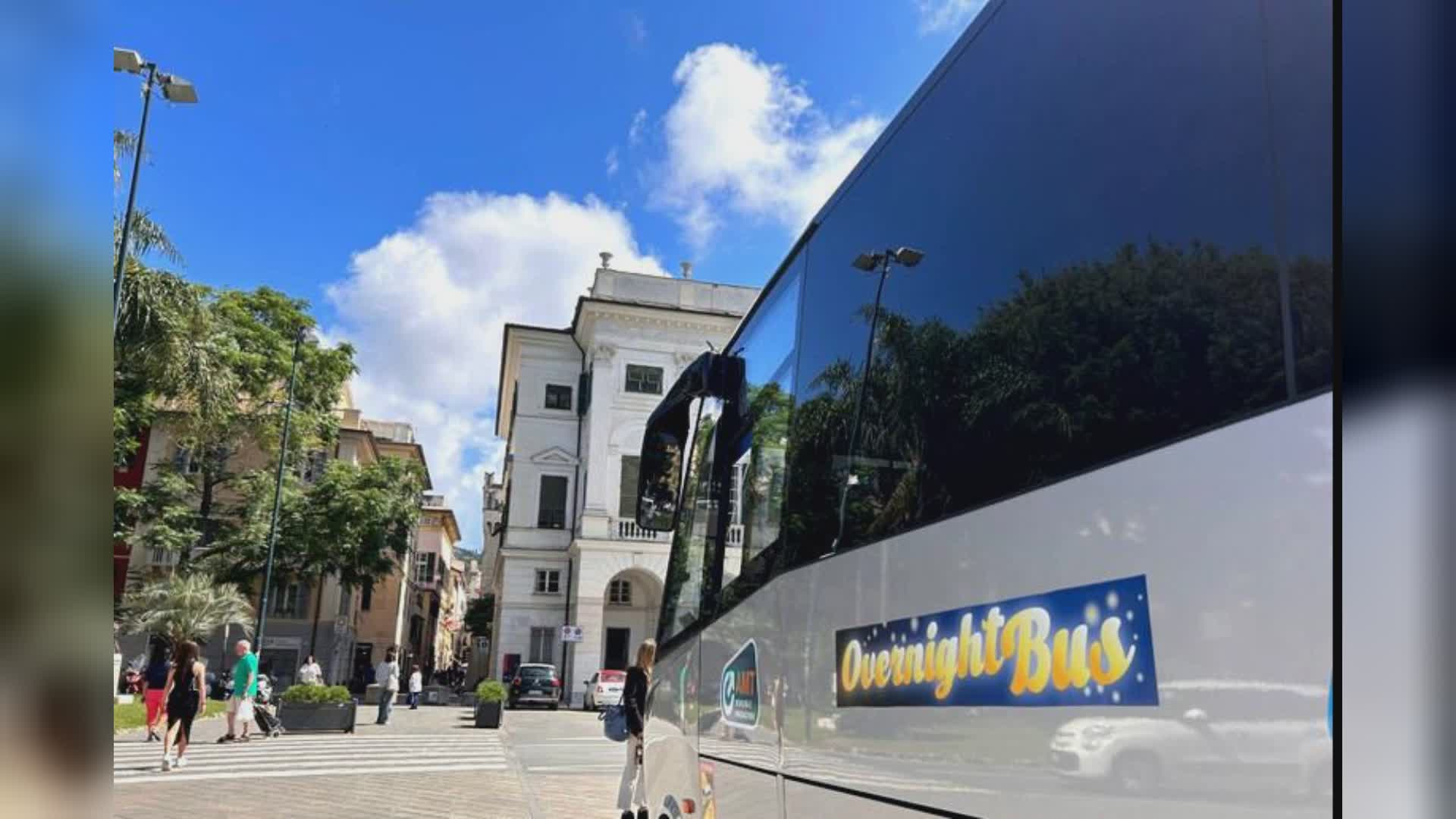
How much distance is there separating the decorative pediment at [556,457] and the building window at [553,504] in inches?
24.8

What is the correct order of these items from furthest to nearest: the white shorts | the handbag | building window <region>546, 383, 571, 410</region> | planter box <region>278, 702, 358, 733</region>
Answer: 1. building window <region>546, 383, 571, 410</region>
2. planter box <region>278, 702, 358, 733</region>
3. the white shorts
4. the handbag

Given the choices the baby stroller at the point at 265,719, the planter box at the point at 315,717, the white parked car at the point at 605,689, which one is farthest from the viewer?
the white parked car at the point at 605,689

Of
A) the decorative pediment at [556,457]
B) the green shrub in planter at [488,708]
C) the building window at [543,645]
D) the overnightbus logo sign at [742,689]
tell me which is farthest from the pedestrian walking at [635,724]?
the decorative pediment at [556,457]

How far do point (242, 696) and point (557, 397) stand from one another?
2961 centimetres

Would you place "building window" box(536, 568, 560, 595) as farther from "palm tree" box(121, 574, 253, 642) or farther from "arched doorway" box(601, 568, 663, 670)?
"palm tree" box(121, 574, 253, 642)

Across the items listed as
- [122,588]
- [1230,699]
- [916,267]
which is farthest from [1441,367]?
[122,588]

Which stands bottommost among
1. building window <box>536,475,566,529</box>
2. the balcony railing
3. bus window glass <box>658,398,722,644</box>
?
bus window glass <box>658,398,722,644</box>

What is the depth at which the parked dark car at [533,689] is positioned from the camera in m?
37.7

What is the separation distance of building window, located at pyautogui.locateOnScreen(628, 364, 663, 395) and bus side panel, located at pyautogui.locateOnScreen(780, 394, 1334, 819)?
42447mm

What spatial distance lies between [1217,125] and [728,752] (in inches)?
125

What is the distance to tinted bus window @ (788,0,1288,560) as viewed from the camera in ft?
5.66

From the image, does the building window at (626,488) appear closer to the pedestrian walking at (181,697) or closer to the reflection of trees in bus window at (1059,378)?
the pedestrian walking at (181,697)

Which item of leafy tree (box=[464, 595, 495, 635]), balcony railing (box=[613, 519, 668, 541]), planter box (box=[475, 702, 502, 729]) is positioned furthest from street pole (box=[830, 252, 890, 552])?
leafy tree (box=[464, 595, 495, 635])

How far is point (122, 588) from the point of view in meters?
37.6
